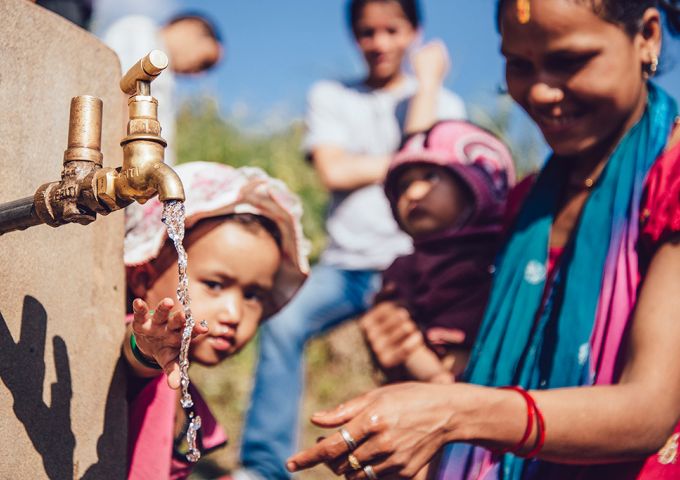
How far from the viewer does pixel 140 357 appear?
1406 mm

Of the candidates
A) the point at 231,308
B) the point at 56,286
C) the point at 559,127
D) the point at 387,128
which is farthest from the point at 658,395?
the point at 387,128

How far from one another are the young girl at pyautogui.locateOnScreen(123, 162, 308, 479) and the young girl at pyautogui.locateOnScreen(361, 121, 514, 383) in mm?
416

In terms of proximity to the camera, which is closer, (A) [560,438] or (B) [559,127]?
(A) [560,438]

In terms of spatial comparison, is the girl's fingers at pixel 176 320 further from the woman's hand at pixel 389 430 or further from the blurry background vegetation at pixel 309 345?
the blurry background vegetation at pixel 309 345

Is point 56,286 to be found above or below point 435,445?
above

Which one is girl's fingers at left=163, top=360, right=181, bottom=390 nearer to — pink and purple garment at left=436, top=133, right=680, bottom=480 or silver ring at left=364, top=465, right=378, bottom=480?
silver ring at left=364, top=465, right=378, bottom=480

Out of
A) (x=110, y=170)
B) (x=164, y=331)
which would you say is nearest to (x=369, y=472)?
(x=164, y=331)

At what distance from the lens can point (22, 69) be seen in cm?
128

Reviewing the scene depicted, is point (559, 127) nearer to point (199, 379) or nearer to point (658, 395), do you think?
Answer: point (658, 395)

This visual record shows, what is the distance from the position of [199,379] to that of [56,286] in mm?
3325

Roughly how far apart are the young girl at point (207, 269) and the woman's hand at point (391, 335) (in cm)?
38

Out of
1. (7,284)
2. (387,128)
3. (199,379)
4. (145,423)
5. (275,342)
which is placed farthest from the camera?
(199,379)

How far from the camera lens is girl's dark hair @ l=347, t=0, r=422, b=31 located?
3.70m

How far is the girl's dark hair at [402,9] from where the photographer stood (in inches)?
146
